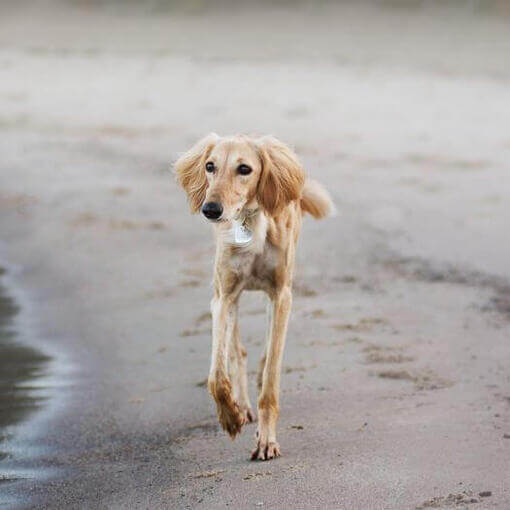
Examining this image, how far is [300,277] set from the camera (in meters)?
9.41

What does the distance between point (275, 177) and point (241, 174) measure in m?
0.19

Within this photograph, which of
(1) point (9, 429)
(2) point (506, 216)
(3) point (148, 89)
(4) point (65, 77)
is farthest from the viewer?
(4) point (65, 77)

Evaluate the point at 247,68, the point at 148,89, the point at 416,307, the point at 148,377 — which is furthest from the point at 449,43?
the point at 148,377

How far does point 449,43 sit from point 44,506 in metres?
18.9

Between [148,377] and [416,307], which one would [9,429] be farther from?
[416,307]

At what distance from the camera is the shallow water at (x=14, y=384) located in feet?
20.7

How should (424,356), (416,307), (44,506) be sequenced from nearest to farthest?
(44,506), (424,356), (416,307)

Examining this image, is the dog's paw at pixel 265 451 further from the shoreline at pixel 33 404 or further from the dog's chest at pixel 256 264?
the shoreline at pixel 33 404

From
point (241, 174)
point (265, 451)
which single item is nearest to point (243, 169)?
point (241, 174)

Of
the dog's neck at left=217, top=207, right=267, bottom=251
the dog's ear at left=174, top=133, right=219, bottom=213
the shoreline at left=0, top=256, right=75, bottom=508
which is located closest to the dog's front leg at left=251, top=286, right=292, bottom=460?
the dog's neck at left=217, top=207, right=267, bottom=251

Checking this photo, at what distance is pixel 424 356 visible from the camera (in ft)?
23.8

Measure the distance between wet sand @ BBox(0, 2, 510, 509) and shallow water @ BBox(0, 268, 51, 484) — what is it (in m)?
0.16

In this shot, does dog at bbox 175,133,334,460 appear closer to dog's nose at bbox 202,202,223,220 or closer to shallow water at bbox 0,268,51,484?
dog's nose at bbox 202,202,223,220

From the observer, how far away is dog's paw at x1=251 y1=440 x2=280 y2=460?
555cm
